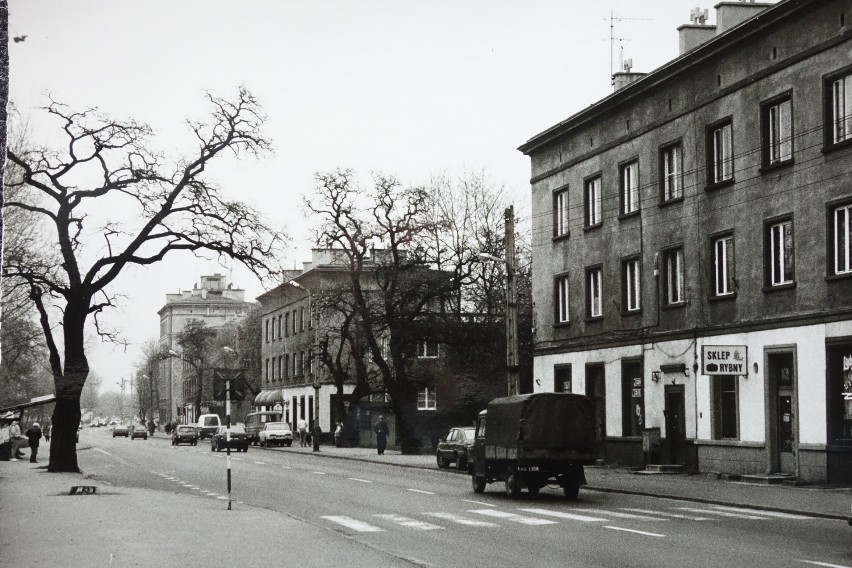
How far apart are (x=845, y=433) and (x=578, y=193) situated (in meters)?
16.6

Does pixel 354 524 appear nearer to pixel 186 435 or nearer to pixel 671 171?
pixel 671 171

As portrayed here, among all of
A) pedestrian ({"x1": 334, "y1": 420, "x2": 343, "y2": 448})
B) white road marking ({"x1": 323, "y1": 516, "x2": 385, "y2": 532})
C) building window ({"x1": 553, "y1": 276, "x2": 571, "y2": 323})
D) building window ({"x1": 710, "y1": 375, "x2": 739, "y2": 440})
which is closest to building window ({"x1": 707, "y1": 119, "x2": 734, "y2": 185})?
building window ({"x1": 710, "y1": 375, "x2": 739, "y2": 440})

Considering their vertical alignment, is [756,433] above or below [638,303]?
below

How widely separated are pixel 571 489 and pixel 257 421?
2576 inches

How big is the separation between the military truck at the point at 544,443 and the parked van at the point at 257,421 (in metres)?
43.6

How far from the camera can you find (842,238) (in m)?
26.3

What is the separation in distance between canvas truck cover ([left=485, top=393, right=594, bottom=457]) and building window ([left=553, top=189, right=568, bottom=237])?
17464mm

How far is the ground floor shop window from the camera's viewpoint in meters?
25.8

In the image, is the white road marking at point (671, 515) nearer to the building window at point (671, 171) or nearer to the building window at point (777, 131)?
the building window at point (777, 131)

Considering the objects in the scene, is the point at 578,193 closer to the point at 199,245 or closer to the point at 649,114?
the point at 649,114

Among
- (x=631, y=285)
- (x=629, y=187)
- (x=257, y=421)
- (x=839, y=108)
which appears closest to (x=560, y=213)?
(x=629, y=187)

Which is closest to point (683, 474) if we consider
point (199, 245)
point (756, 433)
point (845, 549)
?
point (756, 433)

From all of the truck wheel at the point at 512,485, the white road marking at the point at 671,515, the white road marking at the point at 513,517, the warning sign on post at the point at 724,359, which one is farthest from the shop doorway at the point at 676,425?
the white road marking at the point at 513,517

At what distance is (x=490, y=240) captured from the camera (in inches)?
2399
